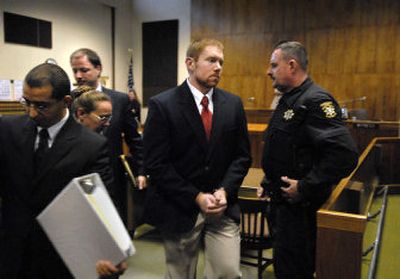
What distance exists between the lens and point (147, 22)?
1098 cm

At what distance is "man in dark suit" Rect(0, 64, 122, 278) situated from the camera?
1.38m

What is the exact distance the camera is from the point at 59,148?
4.59ft

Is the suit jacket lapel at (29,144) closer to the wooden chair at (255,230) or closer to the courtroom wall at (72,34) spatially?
the wooden chair at (255,230)

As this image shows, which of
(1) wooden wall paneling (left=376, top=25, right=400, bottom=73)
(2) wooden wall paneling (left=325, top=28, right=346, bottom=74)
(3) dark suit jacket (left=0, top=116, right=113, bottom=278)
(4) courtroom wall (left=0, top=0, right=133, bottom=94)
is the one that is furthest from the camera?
(2) wooden wall paneling (left=325, top=28, right=346, bottom=74)

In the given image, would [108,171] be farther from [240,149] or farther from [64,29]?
[64,29]

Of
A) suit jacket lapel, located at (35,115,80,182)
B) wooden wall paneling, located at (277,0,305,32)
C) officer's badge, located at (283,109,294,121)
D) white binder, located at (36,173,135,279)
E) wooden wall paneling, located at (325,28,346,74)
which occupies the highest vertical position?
wooden wall paneling, located at (277,0,305,32)

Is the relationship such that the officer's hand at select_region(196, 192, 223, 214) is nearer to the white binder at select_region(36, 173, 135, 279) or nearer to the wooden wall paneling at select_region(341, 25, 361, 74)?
the white binder at select_region(36, 173, 135, 279)

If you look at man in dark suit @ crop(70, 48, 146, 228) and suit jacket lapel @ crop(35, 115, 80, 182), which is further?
man in dark suit @ crop(70, 48, 146, 228)

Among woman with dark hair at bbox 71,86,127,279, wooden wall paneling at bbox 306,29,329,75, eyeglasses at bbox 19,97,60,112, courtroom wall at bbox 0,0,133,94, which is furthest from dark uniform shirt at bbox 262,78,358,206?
courtroom wall at bbox 0,0,133,94

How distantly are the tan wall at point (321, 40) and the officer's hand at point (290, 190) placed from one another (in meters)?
7.15

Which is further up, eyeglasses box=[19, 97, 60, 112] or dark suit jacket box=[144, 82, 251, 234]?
eyeglasses box=[19, 97, 60, 112]

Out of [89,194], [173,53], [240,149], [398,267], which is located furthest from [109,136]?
[173,53]

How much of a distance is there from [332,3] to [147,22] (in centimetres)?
490

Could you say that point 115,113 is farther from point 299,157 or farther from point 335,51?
point 335,51
